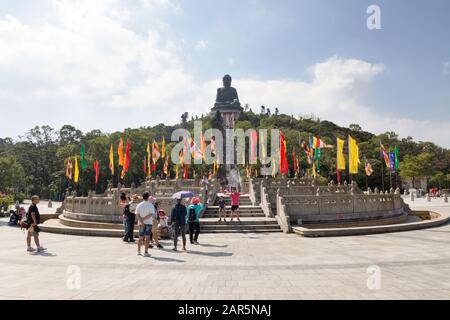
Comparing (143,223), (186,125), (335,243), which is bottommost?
(335,243)

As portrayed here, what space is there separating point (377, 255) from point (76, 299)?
29.9ft

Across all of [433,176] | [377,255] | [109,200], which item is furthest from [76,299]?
[433,176]

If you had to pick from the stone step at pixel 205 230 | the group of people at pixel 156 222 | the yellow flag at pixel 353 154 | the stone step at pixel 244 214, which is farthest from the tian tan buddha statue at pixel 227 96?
the group of people at pixel 156 222

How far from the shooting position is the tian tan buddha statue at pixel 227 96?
113625mm

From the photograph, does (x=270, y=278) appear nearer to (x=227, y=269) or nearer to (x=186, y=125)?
(x=227, y=269)

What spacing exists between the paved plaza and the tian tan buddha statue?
102 m

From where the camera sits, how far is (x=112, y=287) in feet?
24.6

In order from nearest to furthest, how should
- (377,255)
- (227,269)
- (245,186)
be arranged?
(227,269)
(377,255)
(245,186)

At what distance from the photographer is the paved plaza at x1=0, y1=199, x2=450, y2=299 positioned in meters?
7.04

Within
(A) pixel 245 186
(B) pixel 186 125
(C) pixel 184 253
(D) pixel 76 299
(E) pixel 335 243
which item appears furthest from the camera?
(B) pixel 186 125

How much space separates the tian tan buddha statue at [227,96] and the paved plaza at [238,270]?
10164 cm

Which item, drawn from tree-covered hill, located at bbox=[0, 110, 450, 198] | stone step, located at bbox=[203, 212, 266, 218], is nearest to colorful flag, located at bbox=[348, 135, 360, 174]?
stone step, located at bbox=[203, 212, 266, 218]

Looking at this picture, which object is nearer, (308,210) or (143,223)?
(143,223)

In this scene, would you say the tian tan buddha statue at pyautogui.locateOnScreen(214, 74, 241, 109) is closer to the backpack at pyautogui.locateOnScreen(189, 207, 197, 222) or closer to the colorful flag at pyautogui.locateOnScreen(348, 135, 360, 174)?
the colorful flag at pyautogui.locateOnScreen(348, 135, 360, 174)
